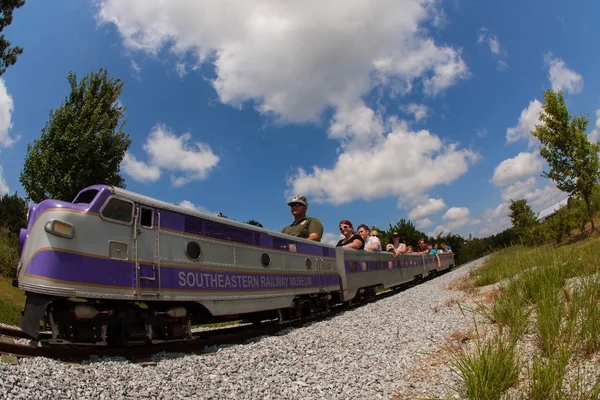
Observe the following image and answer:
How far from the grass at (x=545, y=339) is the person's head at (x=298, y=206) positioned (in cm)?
531

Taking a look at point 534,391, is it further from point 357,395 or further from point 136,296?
point 136,296

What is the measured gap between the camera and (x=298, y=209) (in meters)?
9.65

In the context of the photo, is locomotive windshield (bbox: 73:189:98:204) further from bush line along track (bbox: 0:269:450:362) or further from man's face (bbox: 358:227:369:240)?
man's face (bbox: 358:227:369:240)

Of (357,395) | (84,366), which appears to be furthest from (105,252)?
(357,395)

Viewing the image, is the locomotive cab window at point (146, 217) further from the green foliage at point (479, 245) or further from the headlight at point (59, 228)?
the green foliage at point (479, 245)

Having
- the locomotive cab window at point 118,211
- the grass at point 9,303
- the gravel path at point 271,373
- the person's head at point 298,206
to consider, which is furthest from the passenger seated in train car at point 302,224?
the grass at point 9,303

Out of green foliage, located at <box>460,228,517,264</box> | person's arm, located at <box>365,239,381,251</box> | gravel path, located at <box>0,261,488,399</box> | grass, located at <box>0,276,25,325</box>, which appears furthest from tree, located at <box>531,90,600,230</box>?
grass, located at <box>0,276,25,325</box>

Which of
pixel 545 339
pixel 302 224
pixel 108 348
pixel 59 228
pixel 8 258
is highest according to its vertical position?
pixel 8 258

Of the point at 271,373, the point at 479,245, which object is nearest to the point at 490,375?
the point at 271,373

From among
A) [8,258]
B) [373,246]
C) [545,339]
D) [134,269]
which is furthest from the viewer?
[8,258]

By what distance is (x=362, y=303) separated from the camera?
11812 millimetres

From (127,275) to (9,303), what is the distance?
315 inches

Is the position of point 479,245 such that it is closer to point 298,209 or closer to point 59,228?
point 298,209

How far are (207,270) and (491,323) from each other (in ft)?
14.3
